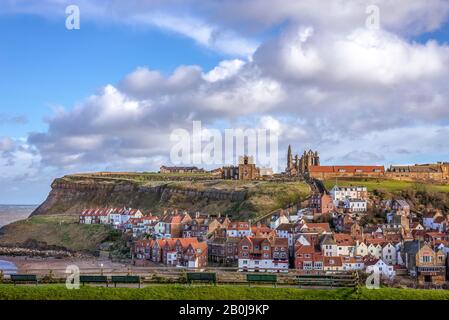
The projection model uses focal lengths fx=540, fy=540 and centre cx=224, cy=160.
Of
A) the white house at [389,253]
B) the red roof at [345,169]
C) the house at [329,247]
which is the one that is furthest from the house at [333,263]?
the red roof at [345,169]

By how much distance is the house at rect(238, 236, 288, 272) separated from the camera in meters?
57.9

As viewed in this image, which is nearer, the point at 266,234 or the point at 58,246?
the point at 266,234

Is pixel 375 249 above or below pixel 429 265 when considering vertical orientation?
above

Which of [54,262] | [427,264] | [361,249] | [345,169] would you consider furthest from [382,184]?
[54,262]

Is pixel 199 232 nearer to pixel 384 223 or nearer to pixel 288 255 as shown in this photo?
pixel 288 255

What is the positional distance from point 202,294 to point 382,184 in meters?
93.8

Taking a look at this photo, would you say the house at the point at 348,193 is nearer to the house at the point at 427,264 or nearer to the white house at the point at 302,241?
the white house at the point at 302,241

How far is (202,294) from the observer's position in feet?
71.9

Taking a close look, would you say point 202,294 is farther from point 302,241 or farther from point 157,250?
point 157,250

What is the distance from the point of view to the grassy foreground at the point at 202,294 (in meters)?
21.4

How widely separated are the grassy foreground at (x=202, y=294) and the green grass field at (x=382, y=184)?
270ft
